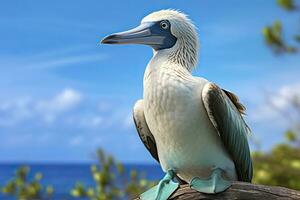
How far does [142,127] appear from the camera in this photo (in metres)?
1.99

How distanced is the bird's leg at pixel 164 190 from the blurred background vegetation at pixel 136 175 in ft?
9.98

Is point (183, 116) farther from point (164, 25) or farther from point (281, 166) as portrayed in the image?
point (281, 166)

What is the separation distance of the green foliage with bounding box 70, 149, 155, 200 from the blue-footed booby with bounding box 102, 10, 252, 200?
Answer: 3.02 m

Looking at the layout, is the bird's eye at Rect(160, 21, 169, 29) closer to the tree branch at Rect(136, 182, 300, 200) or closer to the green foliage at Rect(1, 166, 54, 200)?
the tree branch at Rect(136, 182, 300, 200)

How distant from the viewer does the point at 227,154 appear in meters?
1.90

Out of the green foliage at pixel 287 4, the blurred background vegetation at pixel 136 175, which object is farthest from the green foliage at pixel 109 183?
the green foliage at pixel 287 4

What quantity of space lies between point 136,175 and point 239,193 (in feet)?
11.2

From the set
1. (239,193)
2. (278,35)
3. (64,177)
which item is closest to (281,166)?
(278,35)

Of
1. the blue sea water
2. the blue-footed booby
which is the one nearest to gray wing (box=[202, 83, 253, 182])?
the blue-footed booby

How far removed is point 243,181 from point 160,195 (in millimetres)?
308

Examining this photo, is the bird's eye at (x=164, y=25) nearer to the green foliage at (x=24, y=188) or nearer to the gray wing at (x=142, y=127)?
the gray wing at (x=142, y=127)

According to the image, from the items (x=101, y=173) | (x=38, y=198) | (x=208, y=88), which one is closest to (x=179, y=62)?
(x=208, y=88)

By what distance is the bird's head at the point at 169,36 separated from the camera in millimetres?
1912

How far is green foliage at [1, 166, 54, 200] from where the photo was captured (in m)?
5.19
